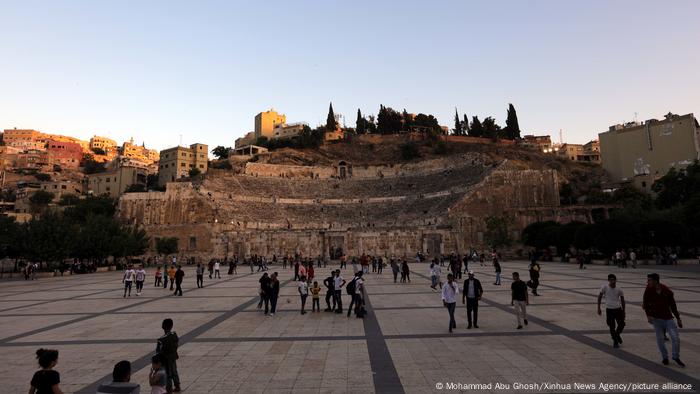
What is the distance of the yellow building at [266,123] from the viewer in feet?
375

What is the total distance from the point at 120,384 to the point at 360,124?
343 feet

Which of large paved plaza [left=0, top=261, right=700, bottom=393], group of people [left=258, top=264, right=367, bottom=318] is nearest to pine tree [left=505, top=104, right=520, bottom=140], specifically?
large paved plaza [left=0, top=261, right=700, bottom=393]

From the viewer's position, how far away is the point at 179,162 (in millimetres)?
93125

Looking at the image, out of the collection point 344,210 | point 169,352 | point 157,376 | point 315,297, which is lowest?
point 315,297

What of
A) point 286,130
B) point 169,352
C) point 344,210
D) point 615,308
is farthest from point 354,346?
point 286,130

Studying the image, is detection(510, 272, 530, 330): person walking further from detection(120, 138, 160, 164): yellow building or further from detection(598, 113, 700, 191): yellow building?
detection(120, 138, 160, 164): yellow building

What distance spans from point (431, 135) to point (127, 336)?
88780 mm

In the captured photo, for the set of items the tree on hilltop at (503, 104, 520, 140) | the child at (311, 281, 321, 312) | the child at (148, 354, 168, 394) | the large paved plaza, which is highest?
the tree on hilltop at (503, 104, 520, 140)

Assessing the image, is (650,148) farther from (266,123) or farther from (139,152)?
(139,152)

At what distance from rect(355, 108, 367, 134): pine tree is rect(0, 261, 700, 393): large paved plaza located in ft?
301

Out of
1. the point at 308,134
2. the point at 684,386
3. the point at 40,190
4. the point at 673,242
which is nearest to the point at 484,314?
the point at 684,386

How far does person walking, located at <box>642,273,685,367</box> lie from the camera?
7102 mm

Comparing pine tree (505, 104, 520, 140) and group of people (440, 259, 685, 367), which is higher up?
pine tree (505, 104, 520, 140)

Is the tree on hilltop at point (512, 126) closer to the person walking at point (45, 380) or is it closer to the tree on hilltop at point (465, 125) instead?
the tree on hilltop at point (465, 125)
